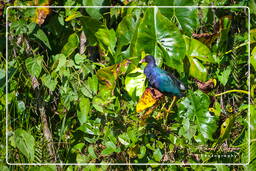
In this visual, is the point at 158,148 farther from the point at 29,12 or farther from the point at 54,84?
the point at 29,12

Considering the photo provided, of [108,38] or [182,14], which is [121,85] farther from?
[182,14]

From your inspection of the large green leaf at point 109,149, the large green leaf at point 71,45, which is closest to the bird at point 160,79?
the large green leaf at point 109,149

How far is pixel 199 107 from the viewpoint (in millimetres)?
2350

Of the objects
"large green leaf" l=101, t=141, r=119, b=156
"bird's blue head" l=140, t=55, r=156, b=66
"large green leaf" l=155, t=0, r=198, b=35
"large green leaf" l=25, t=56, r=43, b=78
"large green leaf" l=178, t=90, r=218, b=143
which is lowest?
"large green leaf" l=101, t=141, r=119, b=156

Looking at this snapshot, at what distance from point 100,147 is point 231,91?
0.62m

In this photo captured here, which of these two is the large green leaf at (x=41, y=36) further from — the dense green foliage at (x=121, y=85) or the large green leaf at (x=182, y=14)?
the large green leaf at (x=182, y=14)

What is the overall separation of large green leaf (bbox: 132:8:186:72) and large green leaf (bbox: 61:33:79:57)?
1.00ft

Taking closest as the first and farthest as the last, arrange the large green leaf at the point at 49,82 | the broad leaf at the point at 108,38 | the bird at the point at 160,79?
the bird at the point at 160,79 → the large green leaf at the point at 49,82 → the broad leaf at the point at 108,38

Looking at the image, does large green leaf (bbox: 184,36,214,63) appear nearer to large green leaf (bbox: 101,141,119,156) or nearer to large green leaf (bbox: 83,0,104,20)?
large green leaf (bbox: 83,0,104,20)

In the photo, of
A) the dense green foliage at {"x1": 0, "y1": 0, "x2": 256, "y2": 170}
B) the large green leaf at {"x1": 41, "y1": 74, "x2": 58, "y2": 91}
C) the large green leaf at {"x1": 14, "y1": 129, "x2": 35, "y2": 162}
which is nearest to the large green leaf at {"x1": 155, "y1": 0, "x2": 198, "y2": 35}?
the dense green foliage at {"x1": 0, "y1": 0, "x2": 256, "y2": 170}

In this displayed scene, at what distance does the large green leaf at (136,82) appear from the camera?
86.5 inches

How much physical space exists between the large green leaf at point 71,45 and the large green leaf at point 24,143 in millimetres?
383

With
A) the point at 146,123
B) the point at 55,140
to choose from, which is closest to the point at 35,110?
the point at 55,140

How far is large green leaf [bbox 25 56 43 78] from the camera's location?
89.4 inches
